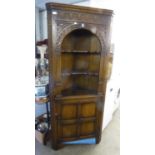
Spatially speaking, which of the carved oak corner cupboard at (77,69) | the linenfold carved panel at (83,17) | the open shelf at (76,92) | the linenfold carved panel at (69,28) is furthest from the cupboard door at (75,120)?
the linenfold carved panel at (83,17)

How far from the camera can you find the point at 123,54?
2.22ft

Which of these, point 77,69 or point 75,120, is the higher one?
point 77,69

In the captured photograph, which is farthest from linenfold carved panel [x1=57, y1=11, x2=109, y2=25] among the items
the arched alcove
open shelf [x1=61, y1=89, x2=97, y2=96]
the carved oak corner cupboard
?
open shelf [x1=61, y1=89, x2=97, y2=96]

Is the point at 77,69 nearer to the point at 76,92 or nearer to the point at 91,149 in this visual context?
the point at 76,92

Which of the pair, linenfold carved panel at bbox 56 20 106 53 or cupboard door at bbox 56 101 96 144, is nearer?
linenfold carved panel at bbox 56 20 106 53

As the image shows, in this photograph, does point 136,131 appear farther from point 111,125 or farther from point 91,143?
point 111,125

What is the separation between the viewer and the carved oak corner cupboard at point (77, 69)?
1913mm

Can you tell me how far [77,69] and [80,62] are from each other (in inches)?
4.8

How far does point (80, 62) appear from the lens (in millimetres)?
2568

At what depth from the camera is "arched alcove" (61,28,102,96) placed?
237cm

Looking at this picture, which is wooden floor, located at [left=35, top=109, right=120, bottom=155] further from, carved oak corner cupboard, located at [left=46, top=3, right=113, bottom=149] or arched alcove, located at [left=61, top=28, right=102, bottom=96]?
arched alcove, located at [left=61, top=28, right=102, bottom=96]

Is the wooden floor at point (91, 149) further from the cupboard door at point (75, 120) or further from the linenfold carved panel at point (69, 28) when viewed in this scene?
the linenfold carved panel at point (69, 28)

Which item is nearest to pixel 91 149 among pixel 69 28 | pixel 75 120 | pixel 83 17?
pixel 75 120

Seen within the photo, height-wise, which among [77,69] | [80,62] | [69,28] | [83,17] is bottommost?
[77,69]
